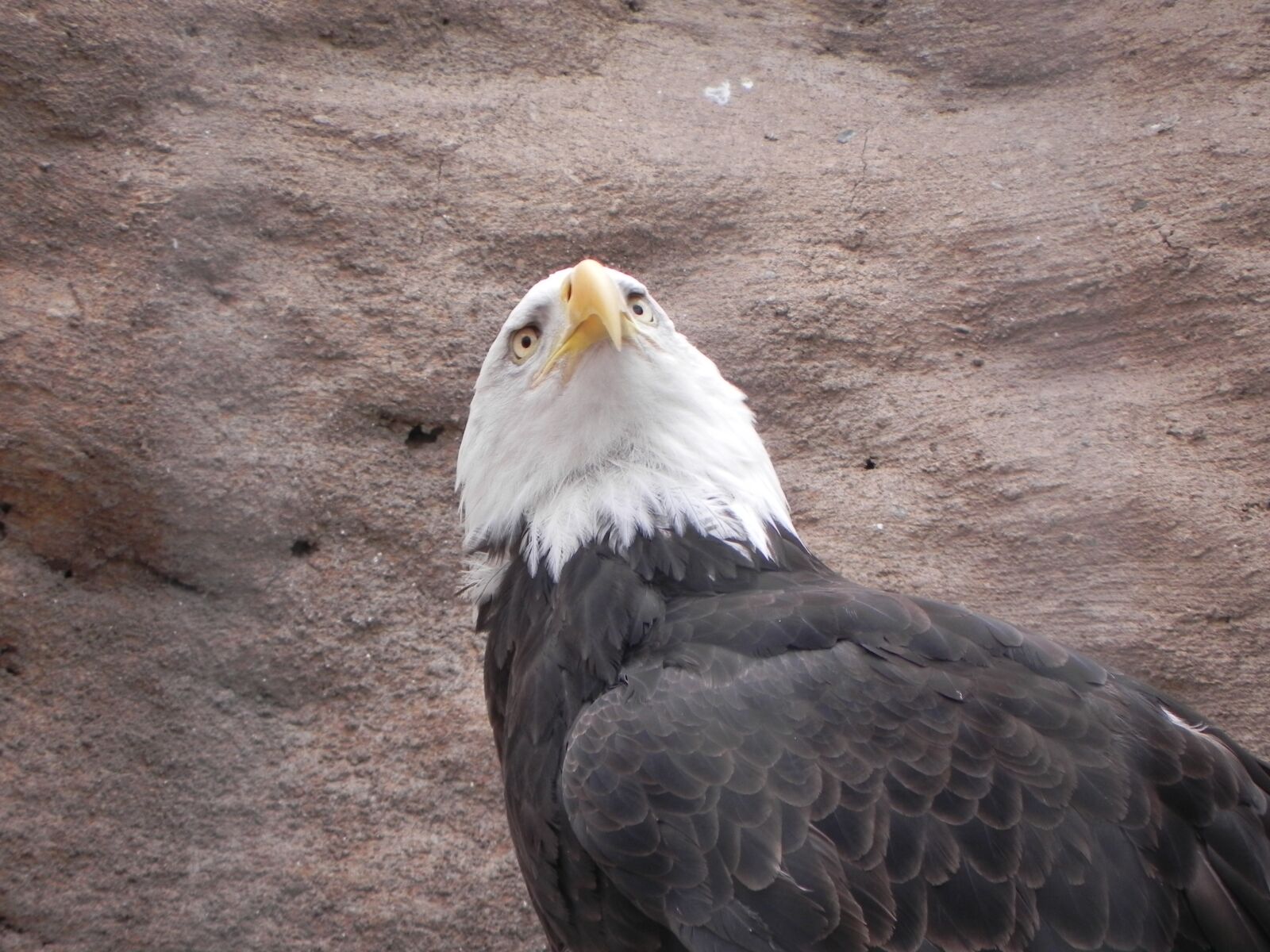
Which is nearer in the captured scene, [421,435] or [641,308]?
[641,308]

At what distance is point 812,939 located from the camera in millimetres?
2131

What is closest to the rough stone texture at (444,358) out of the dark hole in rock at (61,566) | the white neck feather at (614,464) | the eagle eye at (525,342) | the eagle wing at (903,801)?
the dark hole in rock at (61,566)

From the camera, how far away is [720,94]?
5.43m

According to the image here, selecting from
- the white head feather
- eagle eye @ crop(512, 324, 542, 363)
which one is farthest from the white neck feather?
eagle eye @ crop(512, 324, 542, 363)

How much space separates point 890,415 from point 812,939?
2.68 metres

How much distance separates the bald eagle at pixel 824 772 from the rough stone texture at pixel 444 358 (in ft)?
4.06

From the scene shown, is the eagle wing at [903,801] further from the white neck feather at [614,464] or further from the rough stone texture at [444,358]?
the rough stone texture at [444,358]

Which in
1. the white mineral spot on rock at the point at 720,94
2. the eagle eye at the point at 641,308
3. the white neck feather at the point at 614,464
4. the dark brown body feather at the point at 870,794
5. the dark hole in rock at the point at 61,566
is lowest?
the dark hole in rock at the point at 61,566

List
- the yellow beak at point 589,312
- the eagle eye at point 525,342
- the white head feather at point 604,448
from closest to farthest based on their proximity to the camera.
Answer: the yellow beak at point 589,312 → the white head feather at point 604,448 → the eagle eye at point 525,342

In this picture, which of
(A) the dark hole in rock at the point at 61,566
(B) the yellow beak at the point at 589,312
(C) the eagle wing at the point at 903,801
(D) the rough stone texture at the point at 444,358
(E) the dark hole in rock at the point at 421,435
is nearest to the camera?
(C) the eagle wing at the point at 903,801

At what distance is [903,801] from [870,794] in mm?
71

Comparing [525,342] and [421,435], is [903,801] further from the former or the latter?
[421,435]

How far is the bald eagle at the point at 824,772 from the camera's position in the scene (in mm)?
2180

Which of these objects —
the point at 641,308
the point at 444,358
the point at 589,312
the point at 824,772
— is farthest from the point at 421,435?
the point at 824,772
